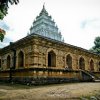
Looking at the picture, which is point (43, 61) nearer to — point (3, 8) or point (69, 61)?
point (69, 61)

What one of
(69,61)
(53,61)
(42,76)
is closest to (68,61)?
(69,61)

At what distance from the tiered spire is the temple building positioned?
28648 mm

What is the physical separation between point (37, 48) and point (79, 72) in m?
7.21

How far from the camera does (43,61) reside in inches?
615

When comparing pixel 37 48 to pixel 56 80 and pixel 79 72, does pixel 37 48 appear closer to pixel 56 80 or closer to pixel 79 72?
pixel 56 80

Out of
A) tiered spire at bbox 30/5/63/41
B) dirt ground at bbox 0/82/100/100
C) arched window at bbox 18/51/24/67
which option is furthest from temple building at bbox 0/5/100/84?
tiered spire at bbox 30/5/63/41

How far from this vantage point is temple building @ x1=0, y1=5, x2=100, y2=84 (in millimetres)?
15117

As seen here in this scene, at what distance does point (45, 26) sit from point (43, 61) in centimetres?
3632

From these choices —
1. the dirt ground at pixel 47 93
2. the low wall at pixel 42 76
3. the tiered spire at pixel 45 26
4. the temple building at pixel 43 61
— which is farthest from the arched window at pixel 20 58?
the tiered spire at pixel 45 26

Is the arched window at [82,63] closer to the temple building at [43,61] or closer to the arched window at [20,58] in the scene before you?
the temple building at [43,61]

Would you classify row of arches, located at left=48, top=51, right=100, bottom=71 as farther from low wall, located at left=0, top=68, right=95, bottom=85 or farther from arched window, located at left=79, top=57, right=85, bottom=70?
low wall, located at left=0, top=68, right=95, bottom=85

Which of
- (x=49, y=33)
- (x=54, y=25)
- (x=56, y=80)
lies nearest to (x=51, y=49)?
(x=56, y=80)

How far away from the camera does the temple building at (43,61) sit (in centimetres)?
1512

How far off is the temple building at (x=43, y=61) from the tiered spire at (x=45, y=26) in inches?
1128
